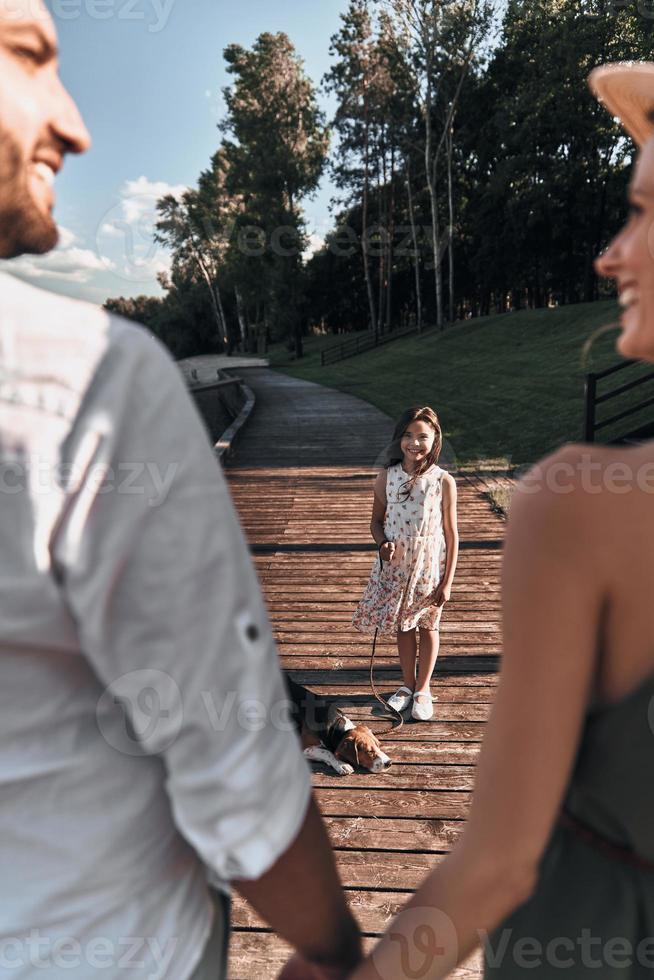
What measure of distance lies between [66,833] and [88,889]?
0.08 meters

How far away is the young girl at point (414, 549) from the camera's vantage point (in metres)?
4.14

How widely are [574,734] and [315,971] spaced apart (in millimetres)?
461

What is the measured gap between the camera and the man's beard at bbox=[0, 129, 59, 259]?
726 millimetres

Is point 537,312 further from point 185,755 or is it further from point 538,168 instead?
point 185,755

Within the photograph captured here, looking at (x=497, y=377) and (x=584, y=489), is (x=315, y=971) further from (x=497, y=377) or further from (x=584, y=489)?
(x=497, y=377)

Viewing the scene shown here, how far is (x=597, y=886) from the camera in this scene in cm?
104

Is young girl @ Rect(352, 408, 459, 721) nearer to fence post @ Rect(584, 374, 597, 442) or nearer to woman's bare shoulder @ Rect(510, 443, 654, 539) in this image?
woman's bare shoulder @ Rect(510, 443, 654, 539)

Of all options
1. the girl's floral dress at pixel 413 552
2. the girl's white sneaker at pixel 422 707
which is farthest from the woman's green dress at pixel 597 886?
the girl's floral dress at pixel 413 552

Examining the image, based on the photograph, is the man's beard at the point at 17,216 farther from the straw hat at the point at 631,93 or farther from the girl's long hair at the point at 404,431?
the girl's long hair at the point at 404,431

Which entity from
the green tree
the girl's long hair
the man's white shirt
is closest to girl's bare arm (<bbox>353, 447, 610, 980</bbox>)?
the man's white shirt

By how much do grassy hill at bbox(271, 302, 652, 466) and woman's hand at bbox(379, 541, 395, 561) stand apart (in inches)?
61.6

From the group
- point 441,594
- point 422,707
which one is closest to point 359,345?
point 441,594

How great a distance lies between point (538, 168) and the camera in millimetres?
35375

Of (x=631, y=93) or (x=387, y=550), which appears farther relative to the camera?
(x=387, y=550)
